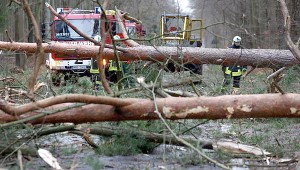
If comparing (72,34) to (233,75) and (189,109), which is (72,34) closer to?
(233,75)

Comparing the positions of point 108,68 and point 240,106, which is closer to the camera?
point 240,106

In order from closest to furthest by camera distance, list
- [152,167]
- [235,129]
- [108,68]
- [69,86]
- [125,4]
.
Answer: [152,167] → [235,129] → [69,86] → [108,68] → [125,4]

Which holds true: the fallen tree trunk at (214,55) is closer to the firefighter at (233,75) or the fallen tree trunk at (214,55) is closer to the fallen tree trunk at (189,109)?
the firefighter at (233,75)

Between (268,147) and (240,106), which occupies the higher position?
(240,106)

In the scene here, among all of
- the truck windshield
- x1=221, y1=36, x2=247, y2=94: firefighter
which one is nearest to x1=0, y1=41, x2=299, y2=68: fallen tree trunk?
x1=221, y1=36, x2=247, y2=94: firefighter

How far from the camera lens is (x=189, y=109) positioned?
13.2 feet

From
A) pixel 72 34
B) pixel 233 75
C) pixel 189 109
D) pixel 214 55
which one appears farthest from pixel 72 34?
pixel 189 109

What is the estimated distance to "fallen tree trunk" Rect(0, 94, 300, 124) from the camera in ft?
13.2

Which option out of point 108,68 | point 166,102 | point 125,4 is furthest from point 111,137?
point 125,4

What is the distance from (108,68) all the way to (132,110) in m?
6.18

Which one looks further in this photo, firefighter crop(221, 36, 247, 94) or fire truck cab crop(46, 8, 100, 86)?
fire truck cab crop(46, 8, 100, 86)

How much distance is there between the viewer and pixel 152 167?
430cm

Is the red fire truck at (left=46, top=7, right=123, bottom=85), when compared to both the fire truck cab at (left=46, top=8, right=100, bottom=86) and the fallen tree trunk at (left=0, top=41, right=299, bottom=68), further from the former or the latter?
the fallen tree trunk at (left=0, top=41, right=299, bottom=68)

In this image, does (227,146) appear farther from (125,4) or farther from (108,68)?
(125,4)
